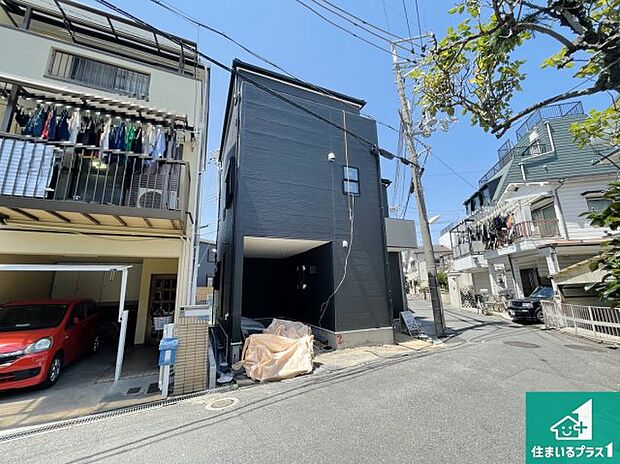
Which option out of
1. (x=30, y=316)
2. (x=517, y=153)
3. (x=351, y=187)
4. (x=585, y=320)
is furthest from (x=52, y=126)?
(x=517, y=153)

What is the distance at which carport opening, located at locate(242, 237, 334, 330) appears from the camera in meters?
8.13

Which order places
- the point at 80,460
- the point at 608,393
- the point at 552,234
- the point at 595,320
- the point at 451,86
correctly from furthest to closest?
the point at 552,234, the point at 595,320, the point at 608,393, the point at 451,86, the point at 80,460

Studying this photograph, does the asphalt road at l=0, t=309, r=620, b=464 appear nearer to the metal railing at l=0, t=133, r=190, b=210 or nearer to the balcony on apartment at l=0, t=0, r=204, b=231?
the balcony on apartment at l=0, t=0, r=204, b=231

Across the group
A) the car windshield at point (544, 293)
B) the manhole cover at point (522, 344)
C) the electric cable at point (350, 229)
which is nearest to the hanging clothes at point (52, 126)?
the electric cable at point (350, 229)

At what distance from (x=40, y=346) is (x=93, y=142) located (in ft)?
13.1

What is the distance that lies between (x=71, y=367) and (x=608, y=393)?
10388mm

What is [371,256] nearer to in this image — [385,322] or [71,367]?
[385,322]

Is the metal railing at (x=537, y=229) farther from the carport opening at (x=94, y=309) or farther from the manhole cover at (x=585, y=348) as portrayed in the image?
the carport opening at (x=94, y=309)

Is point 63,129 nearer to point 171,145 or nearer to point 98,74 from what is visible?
point 171,145

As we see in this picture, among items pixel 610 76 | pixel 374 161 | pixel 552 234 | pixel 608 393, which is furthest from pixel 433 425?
→ pixel 552 234

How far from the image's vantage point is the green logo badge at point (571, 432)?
257cm

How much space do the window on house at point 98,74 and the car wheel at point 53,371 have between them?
6126mm

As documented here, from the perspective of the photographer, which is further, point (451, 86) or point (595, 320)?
point (595, 320)

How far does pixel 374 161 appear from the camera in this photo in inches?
375
